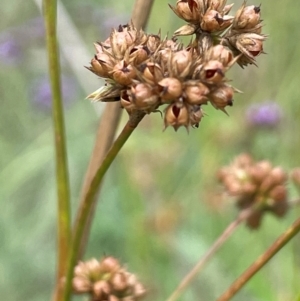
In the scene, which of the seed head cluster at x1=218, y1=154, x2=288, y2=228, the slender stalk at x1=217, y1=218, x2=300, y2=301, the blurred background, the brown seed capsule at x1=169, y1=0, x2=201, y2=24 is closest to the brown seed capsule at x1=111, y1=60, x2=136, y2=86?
the brown seed capsule at x1=169, y1=0, x2=201, y2=24

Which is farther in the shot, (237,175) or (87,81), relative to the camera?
(87,81)

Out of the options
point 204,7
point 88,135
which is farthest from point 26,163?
point 204,7

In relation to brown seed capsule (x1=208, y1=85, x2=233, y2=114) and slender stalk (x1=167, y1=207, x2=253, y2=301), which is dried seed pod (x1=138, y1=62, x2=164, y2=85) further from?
slender stalk (x1=167, y1=207, x2=253, y2=301)

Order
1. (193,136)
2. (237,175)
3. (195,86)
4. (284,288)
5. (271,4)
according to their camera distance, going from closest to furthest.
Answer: (195,86)
(237,175)
(284,288)
(193,136)
(271,4)

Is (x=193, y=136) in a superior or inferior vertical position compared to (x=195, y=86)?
superior

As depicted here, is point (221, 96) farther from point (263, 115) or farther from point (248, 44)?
point (263, 115)

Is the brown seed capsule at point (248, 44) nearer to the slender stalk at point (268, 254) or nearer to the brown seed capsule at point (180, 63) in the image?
the brown seed capsule at point (180, 63)

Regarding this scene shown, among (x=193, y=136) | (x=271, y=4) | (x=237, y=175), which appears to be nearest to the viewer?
(x=237, y=175)

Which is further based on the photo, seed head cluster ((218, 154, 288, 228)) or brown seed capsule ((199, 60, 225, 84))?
seed head cluster ((218, 154, 288, 228))

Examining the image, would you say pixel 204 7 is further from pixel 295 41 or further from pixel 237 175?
pixel 295 41
